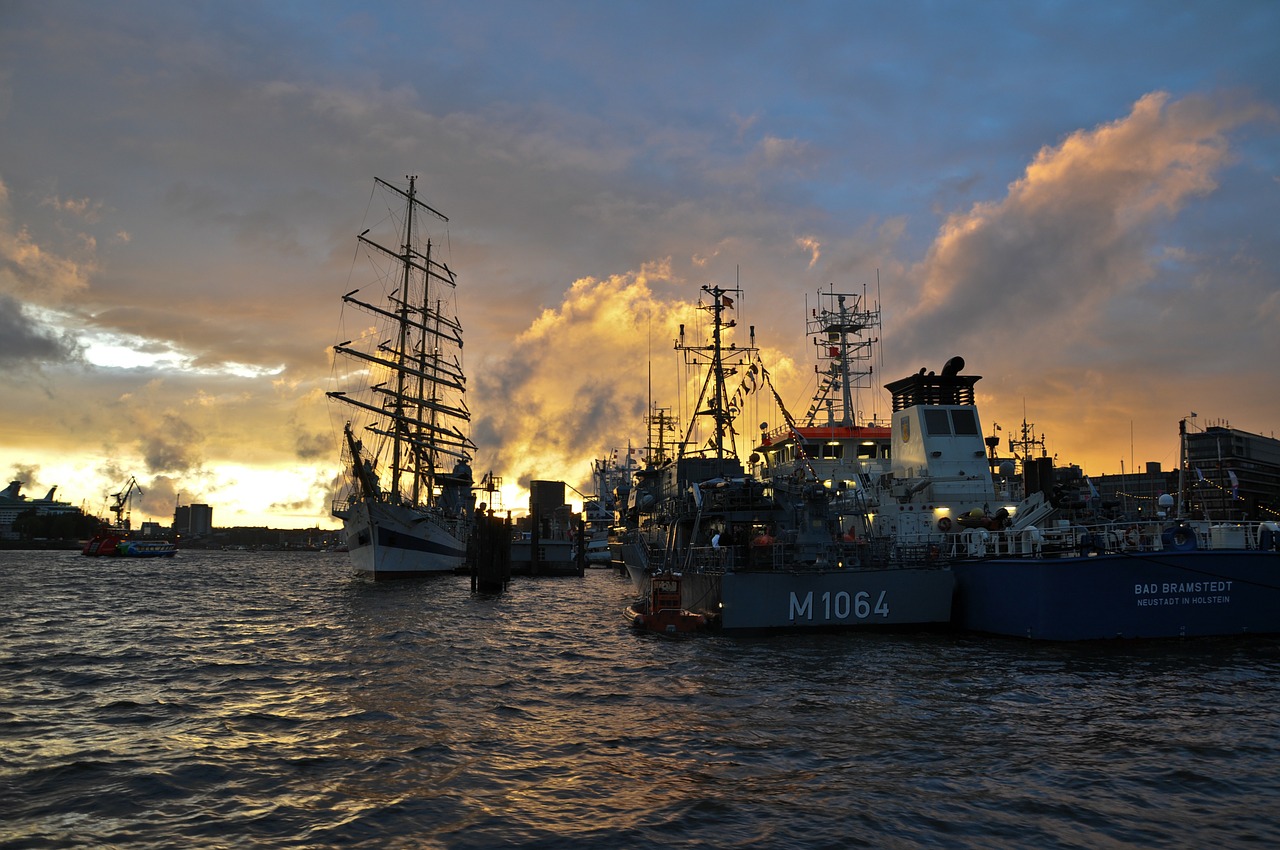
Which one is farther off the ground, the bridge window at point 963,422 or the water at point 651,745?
the bridge window at point 963,422

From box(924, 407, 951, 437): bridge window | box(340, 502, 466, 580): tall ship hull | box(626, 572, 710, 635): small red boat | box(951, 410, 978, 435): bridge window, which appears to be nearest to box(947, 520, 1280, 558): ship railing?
box(924, 407, 951, 437): bridge window

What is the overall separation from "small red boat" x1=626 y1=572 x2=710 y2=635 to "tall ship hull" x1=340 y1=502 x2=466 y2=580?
43.2 meters

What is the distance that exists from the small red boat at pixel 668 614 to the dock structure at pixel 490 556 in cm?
2613

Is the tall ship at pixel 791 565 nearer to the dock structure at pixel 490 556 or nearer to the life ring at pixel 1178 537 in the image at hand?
the life ring at pixel 1178 537

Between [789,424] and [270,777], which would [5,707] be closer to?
[270,777]

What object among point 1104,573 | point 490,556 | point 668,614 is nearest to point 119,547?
point 490,556

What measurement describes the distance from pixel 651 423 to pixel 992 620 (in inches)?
2461

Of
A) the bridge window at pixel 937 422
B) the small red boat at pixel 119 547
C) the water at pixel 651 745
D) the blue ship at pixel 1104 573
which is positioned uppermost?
the bridge window at pixel 937 422

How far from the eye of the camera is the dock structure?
54938 mm

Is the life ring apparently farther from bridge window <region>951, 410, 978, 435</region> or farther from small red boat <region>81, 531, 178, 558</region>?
small red boat <region>81, 531, 178, 558</region>

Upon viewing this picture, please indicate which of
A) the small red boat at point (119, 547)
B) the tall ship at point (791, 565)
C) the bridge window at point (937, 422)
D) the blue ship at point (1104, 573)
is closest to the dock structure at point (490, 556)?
the tall ship at point (791, 565)

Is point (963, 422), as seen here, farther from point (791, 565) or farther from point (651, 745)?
point (651, 745)

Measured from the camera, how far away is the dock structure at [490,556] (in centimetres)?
5494

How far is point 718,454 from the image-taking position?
1688 inches
